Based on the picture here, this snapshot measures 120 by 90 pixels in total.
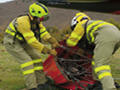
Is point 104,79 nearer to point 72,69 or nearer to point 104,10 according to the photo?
point 72,69

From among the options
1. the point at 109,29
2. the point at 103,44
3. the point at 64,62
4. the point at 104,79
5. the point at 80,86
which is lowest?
the point at 80,86

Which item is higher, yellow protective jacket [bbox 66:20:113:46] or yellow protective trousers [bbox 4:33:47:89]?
yellow protective jacket [bbox 66:20:113:46]

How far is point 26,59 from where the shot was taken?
4320 millimetres

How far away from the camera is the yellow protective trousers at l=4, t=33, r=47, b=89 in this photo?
167 inches

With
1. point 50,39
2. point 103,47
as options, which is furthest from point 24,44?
point 103,47

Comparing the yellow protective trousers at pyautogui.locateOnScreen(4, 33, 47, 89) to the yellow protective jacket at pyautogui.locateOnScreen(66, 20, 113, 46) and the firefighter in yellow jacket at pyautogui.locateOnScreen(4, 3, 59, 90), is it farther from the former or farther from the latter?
the yellow protective jacket at pyautogui.locateOnScreen(66, 20, 113, 46)

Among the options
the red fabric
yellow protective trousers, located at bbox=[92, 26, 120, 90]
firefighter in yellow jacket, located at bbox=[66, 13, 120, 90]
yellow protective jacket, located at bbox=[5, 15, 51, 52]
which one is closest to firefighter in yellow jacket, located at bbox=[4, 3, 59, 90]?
yellow protective jacket, located at bbox=[5, 15, 51, 52]

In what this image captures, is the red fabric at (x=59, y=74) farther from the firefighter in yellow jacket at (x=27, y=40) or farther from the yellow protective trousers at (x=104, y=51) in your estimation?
the yellow protective trousers at (x=104, y=51)

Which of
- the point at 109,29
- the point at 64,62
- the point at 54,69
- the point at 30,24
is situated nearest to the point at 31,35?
the point at 30,24

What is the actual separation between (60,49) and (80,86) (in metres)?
1.06

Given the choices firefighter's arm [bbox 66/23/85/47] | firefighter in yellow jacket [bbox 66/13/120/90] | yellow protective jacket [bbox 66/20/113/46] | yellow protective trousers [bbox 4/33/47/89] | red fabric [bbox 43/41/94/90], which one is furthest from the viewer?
red fabric [bbox 43/41/94/90]

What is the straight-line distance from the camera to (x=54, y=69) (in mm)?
4535

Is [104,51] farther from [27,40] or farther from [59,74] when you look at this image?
[27,40]

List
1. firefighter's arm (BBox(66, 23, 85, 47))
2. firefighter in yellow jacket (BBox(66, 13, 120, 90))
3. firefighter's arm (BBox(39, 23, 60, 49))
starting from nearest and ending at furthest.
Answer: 1. firefighter in yellow jacket (BBox(66, 13, 120, 90))
2. firefighter's arm (BBox(66, 23, 85, 47))
3. firefighter's arm (BBox(39, 23, 60, 49))
